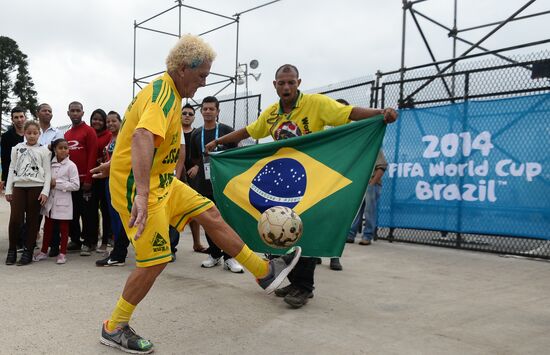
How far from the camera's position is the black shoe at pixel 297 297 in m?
3.84

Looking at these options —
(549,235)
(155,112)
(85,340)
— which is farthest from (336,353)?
(549,235)

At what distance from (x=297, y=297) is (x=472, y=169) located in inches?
169

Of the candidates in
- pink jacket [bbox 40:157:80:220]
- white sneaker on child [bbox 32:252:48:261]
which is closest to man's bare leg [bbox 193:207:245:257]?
pink jacket [bbox 40:157:80:220]

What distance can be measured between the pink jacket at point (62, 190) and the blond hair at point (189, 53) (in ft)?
11.7

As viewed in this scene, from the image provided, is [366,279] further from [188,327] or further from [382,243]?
[382,243]

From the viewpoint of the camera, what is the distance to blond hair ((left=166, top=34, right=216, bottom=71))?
2979 millimetres

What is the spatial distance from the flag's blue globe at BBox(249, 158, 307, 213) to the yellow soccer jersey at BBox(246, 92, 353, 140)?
296mm

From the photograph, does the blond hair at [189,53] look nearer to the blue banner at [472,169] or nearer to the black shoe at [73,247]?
the black shoe at [73,247]

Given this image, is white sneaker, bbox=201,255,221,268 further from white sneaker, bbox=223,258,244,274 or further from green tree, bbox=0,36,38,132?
green tree, bbox=0,36,38,132

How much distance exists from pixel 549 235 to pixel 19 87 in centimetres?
5995

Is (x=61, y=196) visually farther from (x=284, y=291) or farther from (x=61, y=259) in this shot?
(x=284, y=291)

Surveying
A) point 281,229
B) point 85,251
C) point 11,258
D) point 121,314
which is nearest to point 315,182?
point 281,229

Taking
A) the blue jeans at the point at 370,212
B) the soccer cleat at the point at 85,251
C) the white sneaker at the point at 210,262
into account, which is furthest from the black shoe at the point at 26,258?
the blue jeans at the point at 370,212

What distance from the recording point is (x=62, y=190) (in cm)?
588
